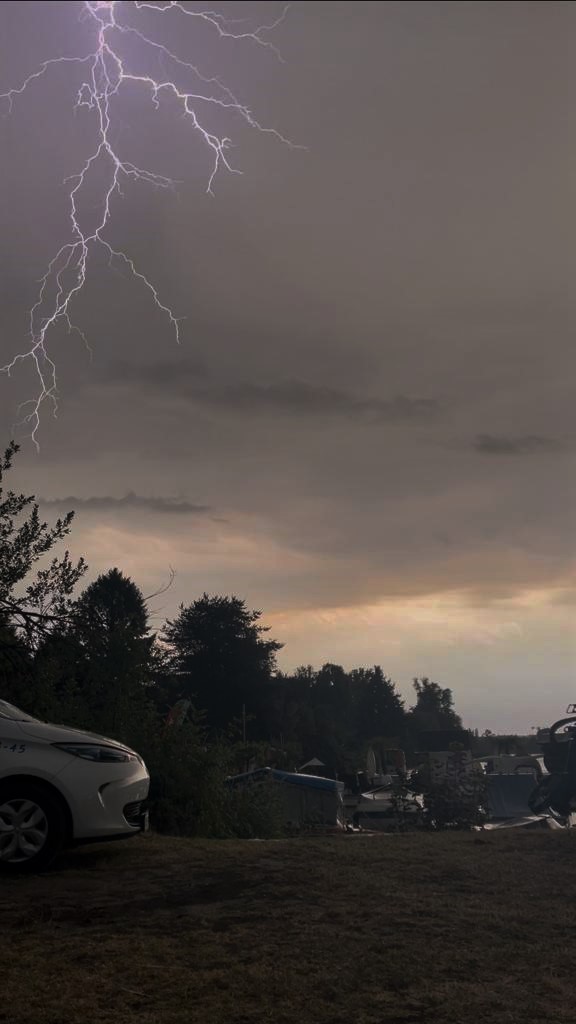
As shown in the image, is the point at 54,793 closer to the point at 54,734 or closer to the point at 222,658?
the point at 54,734

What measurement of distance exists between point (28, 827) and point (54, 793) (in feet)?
1.05

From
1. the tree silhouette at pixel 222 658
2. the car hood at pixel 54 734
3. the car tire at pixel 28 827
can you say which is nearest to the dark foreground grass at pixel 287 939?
the car tire at pixel 28 827

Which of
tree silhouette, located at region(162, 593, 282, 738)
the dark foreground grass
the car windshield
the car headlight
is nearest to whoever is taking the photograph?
the dark foreground grass

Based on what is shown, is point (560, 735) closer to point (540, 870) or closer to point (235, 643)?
point (540, 870)

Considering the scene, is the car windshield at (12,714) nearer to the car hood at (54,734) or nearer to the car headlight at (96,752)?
the car hood at (54,734)

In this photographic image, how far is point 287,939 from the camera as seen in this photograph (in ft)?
17.7

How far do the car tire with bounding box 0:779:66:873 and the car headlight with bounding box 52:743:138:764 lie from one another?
0.38 m

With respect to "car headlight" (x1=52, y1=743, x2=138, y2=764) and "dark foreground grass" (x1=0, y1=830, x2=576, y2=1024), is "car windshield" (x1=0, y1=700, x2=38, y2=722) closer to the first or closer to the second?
"car headlight" (x1=52, y1=743, x2=138, y2=764)

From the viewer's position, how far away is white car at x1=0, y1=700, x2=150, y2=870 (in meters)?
7.36

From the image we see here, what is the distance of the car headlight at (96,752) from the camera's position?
768cm

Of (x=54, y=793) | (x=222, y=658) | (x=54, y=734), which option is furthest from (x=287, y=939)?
(x=222, y=658)

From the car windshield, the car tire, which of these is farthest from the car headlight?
the car windshield

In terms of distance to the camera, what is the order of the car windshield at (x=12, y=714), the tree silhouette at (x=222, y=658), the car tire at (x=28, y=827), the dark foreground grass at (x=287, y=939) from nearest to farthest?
the dark foreground grass at (x=287, y=939), the car tire at (x=28, y=827), the car windshield at (x=12, y=714), the tree silhouette at (x=222, y=658)

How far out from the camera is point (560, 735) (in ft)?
63.8
